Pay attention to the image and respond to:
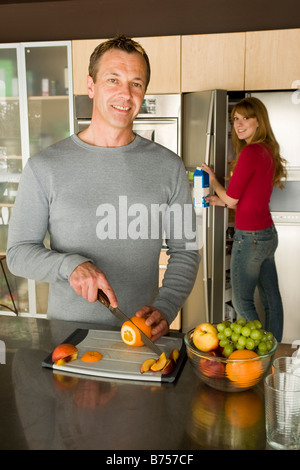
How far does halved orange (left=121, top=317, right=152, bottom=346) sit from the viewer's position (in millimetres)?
1217

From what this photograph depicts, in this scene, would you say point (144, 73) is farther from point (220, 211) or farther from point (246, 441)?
point (220, 211)

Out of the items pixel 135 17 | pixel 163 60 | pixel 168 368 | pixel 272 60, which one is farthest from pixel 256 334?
pixel 135 17

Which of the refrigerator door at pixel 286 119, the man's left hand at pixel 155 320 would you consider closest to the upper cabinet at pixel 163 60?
the refrigerator door at pixel 286 119

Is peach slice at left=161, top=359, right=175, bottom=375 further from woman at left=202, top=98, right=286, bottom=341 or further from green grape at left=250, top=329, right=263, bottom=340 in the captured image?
woman at left=202, top=98, right=286, bottom=341

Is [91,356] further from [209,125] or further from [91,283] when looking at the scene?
[209,125]

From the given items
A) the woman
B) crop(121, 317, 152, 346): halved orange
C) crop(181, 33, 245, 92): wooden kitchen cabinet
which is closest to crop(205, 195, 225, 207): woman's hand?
the woman

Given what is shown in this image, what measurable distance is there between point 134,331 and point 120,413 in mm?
261

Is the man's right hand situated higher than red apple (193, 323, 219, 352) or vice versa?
the man's right hand

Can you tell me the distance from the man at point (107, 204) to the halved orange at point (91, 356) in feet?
1.20

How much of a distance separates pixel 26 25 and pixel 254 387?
369 centimetres

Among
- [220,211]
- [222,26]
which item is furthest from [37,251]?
[222,26]

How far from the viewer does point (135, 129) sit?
11.1ft
